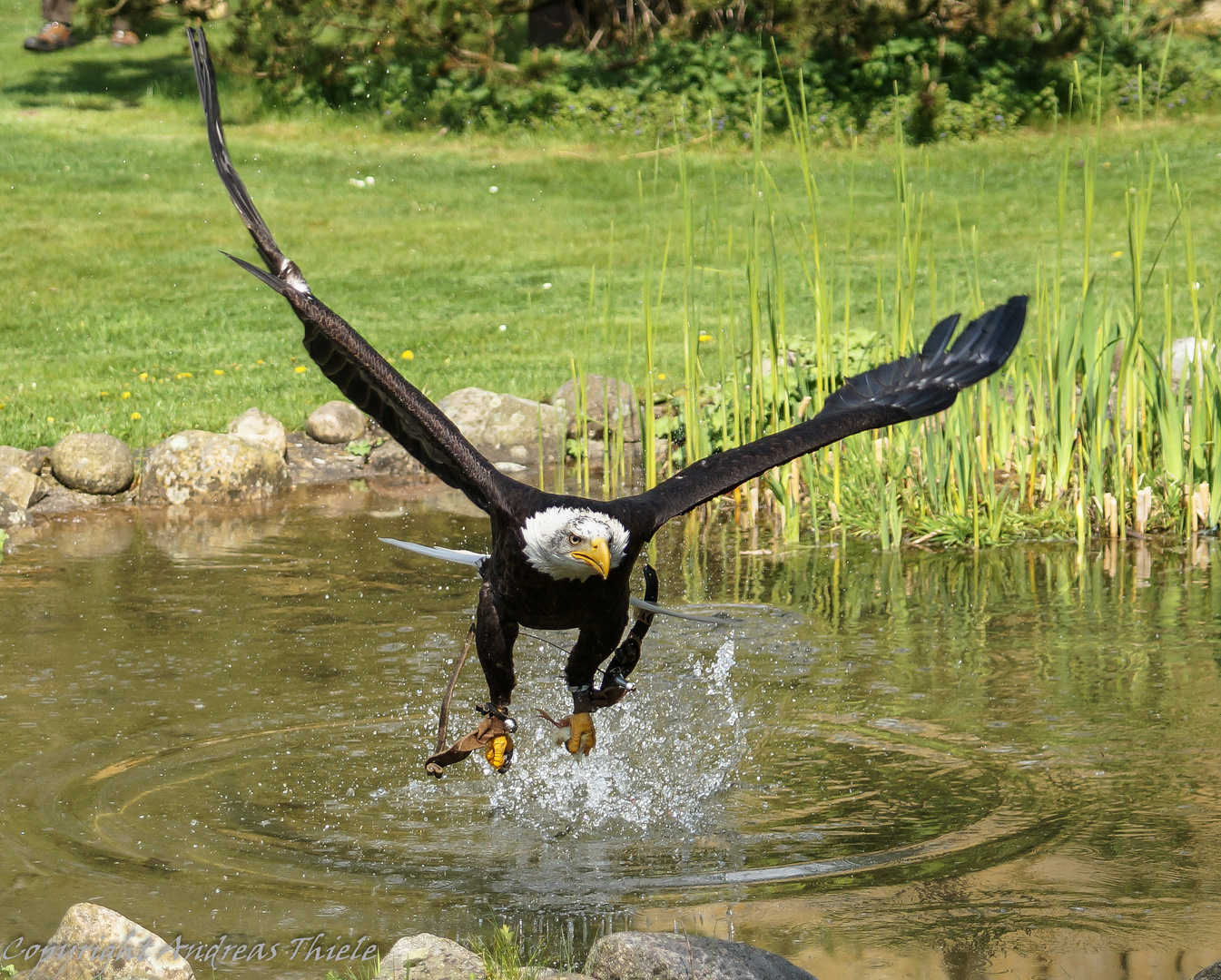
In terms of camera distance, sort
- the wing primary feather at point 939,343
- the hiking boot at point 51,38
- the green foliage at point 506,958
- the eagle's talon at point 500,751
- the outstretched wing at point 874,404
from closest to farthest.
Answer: the green foliage at point 506,958 < the outstretched wing at point 874,404 < the eagle's talon at point 500,751 < the wing primary feather at point 939,343 < the hiking boot at point 51,38

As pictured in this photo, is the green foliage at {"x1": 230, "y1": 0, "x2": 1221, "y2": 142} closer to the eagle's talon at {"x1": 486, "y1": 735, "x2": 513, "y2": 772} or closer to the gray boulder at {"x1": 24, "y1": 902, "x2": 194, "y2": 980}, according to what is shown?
the eagle's talon at {"x1": 486, "y1": 735, "x2": 513, "y2": 772}

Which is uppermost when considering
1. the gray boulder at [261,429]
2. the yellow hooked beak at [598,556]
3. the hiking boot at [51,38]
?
the hiking boot at [51,38]

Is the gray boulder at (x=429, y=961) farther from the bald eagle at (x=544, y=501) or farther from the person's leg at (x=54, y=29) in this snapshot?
the person's leg at (x=54, y=29)

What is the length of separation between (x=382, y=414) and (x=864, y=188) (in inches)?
452

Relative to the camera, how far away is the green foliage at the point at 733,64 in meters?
16.6

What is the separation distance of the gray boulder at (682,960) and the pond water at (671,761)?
0.90ft

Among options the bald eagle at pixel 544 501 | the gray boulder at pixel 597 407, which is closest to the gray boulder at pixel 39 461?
the gray boulder at pixel 597 407

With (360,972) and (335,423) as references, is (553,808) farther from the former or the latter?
(335,423)

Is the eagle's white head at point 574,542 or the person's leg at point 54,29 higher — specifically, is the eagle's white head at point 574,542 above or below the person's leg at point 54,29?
below

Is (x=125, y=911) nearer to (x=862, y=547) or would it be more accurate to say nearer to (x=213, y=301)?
(x=862, y=547)

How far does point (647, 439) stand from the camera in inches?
295

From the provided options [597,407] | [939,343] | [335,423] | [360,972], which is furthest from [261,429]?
[360,972]

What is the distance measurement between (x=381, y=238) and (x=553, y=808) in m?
10.2

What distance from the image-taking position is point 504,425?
9164mm
